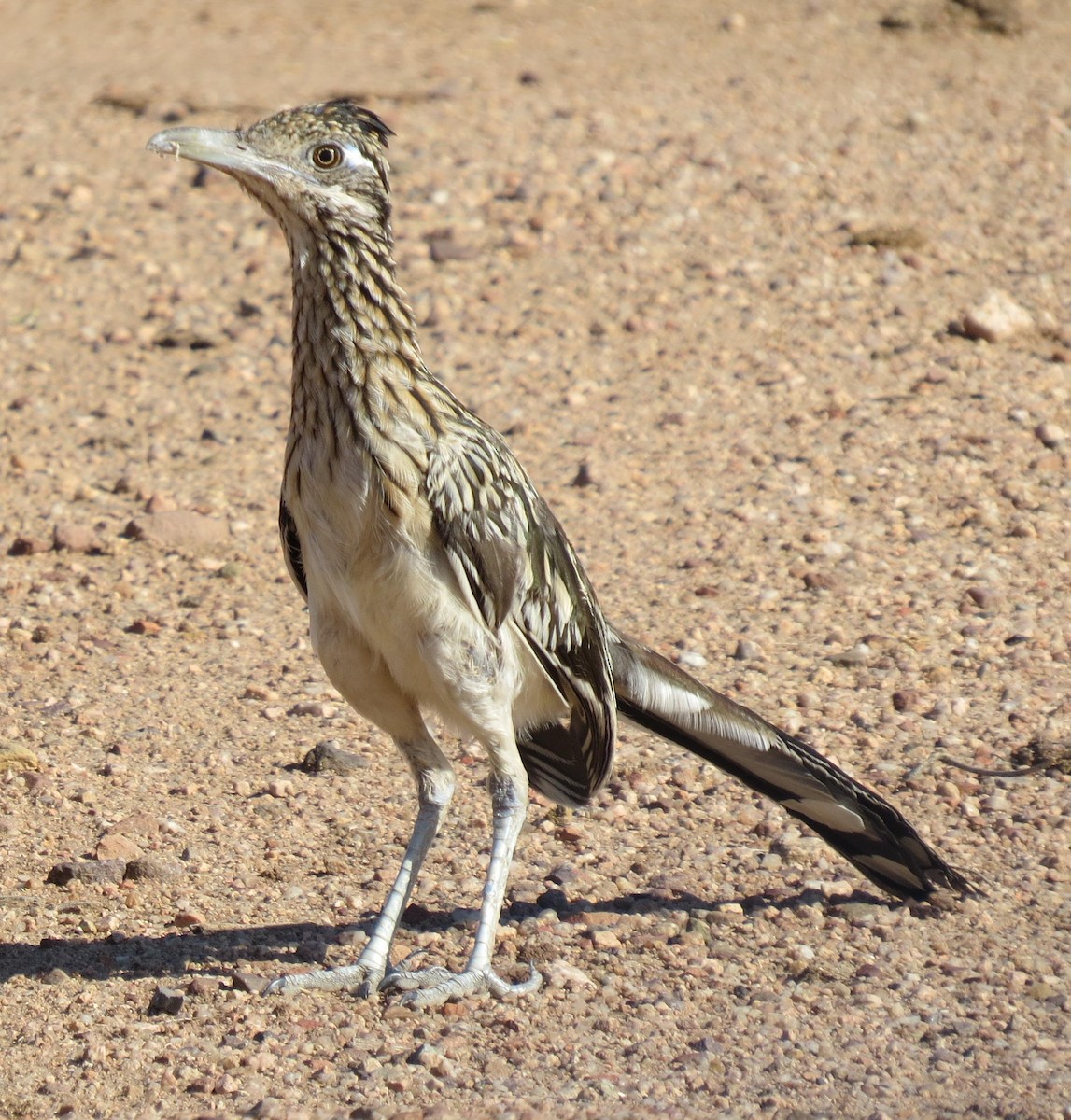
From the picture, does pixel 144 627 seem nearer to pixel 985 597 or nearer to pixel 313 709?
pixel 313 709

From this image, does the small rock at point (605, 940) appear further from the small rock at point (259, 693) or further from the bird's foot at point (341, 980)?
the small rock at point (259, 693)

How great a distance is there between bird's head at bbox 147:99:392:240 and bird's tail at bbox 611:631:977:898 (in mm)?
1787

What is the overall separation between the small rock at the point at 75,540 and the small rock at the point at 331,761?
238 centimetres

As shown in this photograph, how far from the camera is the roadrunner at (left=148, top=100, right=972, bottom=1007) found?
510cm

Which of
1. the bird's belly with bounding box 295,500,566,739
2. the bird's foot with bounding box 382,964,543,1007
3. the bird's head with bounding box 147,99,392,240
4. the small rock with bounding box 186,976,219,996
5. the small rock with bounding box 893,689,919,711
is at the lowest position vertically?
the small rock with bounding box 186,976,219,996

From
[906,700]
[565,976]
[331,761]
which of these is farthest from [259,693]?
[906,700]

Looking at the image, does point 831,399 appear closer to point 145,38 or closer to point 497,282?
point 497,282

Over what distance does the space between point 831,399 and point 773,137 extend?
12.0 ft

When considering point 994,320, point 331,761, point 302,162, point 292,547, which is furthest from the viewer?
point 994,320

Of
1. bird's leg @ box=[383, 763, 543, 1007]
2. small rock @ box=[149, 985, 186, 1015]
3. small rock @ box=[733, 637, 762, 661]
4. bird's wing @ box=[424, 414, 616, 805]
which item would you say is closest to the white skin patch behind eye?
bird's wing @ box=[424, 414, 616, 805]

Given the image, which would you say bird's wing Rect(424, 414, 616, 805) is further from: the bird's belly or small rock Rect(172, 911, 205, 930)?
small rock Rect(172, 911, 205, 930)

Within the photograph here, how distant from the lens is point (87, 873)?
19.5 feet

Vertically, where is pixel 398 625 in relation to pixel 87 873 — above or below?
above

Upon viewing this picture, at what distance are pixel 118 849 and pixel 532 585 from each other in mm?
1897
